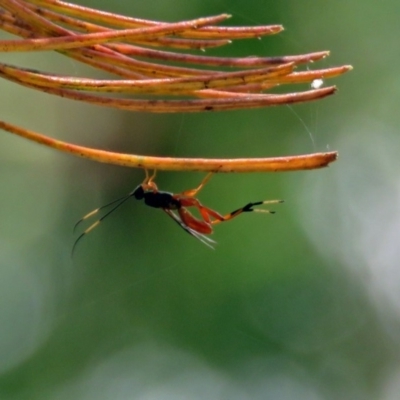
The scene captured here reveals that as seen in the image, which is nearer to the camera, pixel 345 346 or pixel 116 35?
pixel 116 35

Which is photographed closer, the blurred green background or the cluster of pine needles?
the cluster of pine needles

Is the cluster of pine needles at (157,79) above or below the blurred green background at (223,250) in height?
above

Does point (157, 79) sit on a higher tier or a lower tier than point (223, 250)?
higher

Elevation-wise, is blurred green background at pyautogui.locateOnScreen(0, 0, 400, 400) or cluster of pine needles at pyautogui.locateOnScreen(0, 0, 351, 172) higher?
cluster of pine needles at pyautogui.locateOnScreen(0, 0, 351, 172)

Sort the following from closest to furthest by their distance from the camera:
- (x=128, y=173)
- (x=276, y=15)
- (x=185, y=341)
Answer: (x=276, y=15) < (x=128, y=173) < (x=185, y=341)

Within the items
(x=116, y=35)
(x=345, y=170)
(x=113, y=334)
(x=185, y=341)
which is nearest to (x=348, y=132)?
(x=345, y=170)

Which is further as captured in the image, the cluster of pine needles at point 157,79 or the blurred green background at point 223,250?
the blurred green background at point 223,250

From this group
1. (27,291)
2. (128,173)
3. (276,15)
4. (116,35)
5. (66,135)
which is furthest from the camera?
(27,291)

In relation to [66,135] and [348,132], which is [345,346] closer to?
[348,132]
